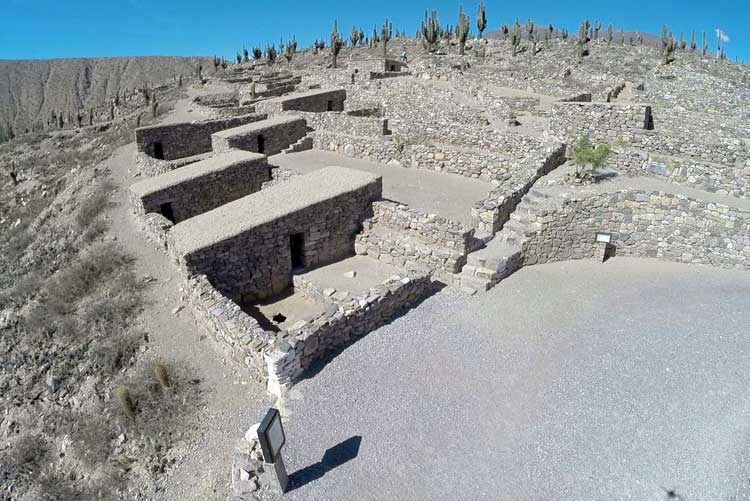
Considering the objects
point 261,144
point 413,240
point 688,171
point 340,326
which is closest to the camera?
point 340,326

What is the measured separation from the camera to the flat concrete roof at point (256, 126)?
19108 mm

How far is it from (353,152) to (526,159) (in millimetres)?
7298

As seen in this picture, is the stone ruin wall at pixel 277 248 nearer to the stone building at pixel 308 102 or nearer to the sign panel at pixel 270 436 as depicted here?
the sign panel at pixel 270 436

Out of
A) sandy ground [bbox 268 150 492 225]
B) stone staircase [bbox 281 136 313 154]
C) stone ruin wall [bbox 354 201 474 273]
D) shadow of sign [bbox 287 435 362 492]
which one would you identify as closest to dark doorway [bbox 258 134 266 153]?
sandy ground [bbox 268 150 492 225]

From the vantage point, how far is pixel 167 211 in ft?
47.4

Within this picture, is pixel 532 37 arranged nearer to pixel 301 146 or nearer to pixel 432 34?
pixel 432 34

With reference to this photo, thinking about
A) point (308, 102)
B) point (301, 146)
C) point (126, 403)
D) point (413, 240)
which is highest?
point (308, 102)

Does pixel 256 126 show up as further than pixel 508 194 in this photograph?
Yes

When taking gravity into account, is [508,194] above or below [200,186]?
above

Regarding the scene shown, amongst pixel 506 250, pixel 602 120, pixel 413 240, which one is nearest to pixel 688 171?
pixel 602 120

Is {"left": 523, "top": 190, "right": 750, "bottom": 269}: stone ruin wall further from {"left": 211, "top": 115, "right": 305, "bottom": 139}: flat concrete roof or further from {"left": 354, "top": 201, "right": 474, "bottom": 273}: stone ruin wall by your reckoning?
{"left": 211, "top": 115, "right": 305, "bottom": 139}: flat concrete roof

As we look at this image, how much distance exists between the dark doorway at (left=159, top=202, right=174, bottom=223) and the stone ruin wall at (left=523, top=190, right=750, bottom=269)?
33.8 ft

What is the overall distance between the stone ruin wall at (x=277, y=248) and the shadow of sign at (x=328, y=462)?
17.0ft

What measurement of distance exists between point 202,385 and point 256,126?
1403cm
